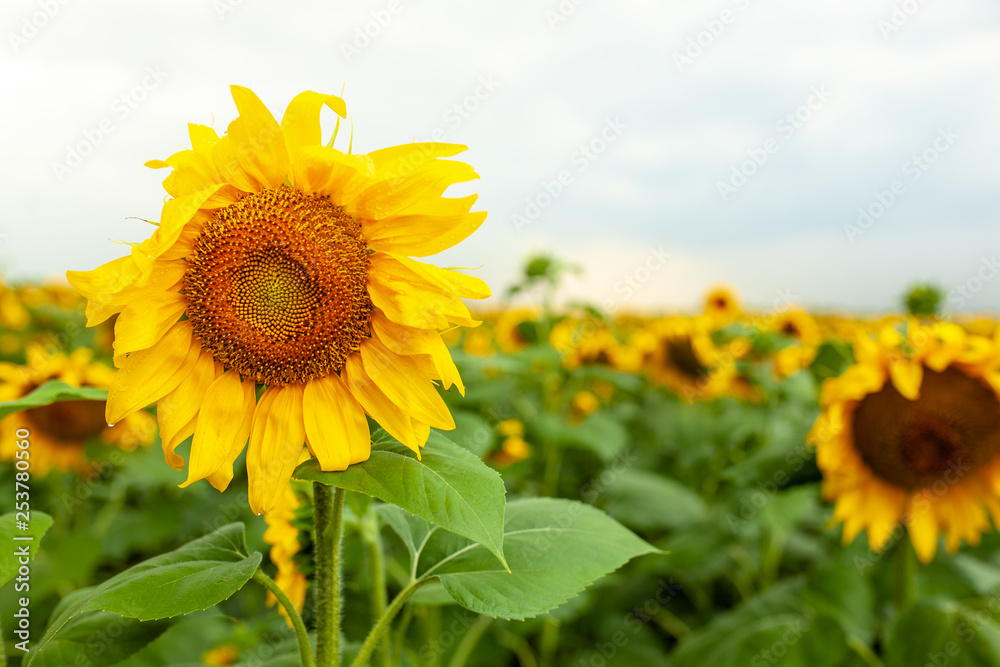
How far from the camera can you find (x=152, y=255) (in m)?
1.00

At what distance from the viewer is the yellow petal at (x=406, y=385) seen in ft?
3.60

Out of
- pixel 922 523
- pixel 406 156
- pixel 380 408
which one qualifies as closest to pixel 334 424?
pixel 380 408

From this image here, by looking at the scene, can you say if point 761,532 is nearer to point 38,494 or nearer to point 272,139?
point 272,139

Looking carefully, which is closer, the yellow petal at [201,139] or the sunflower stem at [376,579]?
the yellow petal at [201,139]

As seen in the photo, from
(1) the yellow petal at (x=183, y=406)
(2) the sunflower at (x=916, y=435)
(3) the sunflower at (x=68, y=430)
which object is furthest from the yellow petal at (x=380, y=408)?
(3) the sunflower at (x=68, y=430)

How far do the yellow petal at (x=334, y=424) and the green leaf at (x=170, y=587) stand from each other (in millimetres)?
186

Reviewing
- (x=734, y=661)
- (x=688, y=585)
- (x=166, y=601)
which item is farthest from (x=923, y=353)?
(x=166, y=601)

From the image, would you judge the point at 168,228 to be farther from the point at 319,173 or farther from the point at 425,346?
the point at 425,346

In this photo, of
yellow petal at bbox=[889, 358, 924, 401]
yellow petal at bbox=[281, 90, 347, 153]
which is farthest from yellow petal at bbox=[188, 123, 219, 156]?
yellow petal at bbox=[889, 358, 924, 401]

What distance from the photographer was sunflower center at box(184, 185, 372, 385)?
111 cm

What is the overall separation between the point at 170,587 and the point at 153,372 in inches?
12.6

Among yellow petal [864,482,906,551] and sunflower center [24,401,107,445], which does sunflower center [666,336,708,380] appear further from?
sunflower center [24,401,107,445]

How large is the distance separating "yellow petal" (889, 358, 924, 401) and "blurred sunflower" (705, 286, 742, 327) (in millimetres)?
3136

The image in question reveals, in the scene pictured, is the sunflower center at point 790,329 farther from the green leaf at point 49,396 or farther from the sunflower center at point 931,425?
the green leaf at point 49,396
